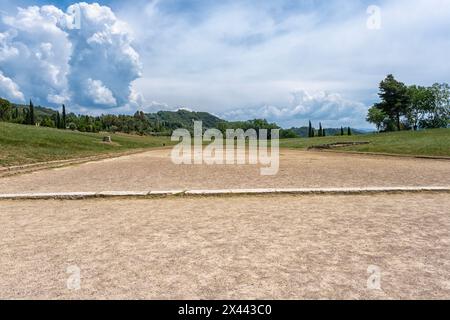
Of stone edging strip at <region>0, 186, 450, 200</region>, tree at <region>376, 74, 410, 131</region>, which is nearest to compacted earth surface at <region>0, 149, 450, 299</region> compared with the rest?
stone edging strip at <region>0, 186, 450, 200</region>

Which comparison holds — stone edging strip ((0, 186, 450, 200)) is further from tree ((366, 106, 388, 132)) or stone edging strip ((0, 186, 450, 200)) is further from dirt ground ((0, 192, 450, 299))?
tree ((366, 106, 388, 132))

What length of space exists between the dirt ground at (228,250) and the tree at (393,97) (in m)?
55.8

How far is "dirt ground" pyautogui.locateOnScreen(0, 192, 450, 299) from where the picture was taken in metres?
2.72

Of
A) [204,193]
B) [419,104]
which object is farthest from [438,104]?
[204,193]

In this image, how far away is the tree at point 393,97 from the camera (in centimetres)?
5431

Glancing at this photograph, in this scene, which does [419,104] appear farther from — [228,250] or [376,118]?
[228,250]

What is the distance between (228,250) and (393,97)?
196 ft

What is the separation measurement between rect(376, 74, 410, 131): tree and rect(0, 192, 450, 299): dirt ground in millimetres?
55792

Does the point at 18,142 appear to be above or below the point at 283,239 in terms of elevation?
above
